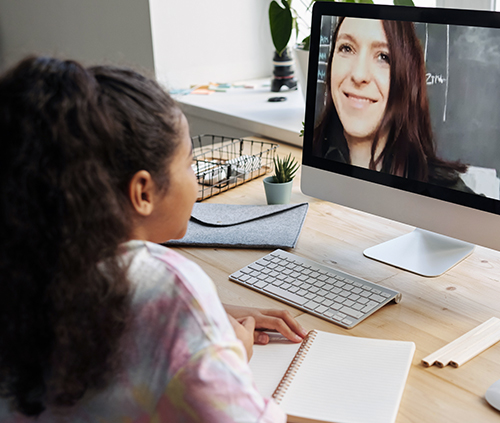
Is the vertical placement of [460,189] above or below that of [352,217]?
above

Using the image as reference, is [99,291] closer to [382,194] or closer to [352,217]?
[382,194]

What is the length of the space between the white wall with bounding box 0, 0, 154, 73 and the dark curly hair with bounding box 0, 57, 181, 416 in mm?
1836

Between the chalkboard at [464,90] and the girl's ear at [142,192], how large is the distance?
1.99 ft

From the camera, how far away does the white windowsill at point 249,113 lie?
1.87 meters

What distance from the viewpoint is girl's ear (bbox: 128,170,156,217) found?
515mm

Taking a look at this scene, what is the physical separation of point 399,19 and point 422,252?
0.45 meters

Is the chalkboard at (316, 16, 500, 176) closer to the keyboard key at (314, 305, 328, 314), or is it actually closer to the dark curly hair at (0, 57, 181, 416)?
the keyboard key at (314, 305, 328, 314)

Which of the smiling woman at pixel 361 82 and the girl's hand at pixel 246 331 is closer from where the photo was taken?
the girl's hand at pixel 246 331

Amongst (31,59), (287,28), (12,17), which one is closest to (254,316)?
(31,59)

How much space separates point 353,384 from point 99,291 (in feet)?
1.26

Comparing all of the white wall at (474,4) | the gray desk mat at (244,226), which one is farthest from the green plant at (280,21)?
the gray desk mat at (244,226)

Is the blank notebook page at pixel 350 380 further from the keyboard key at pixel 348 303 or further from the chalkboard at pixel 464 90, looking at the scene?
the chalkboard at pixel 464 90

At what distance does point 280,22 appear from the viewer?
1.65 meters

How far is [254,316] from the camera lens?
0.82 meters
